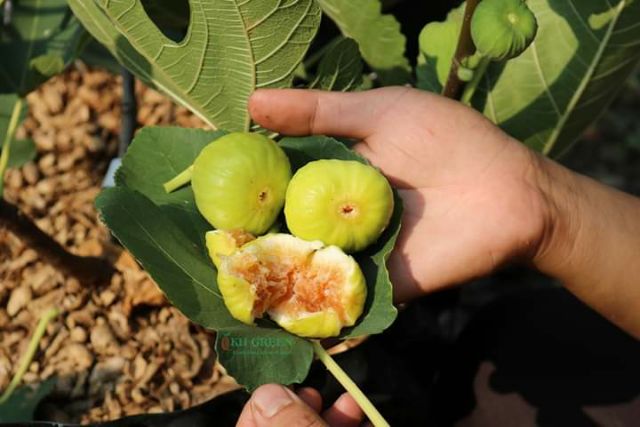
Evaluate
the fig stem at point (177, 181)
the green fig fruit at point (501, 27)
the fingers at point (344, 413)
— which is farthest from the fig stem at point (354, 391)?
the green fig fruit at point (501, 27)

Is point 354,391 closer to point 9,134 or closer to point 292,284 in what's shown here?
point 292,284

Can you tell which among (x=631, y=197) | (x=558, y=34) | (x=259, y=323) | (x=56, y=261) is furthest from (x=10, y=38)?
(x=631, y=197)

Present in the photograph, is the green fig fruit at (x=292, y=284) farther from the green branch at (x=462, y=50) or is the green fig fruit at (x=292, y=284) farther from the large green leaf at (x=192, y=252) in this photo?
the green branch at (x=462, y=50)

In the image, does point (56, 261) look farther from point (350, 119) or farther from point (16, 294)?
point (350, 119)

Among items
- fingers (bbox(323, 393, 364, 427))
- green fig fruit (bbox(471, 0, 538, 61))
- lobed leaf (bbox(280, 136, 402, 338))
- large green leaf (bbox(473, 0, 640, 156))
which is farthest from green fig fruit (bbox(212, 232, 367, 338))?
large green leaf (bbox(473, 0, 640, 156))

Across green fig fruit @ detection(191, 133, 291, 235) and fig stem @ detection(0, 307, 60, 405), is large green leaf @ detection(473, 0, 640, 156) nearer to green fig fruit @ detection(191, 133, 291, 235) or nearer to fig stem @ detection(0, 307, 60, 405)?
green fig fruit @ detection(191, 133, 291, 235)
